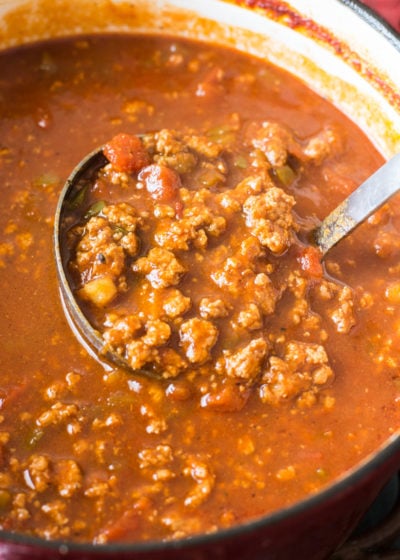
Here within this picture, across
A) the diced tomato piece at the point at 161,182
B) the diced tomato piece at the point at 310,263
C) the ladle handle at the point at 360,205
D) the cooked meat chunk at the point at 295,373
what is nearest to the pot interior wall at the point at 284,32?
the ladle handle at the point at 360,205

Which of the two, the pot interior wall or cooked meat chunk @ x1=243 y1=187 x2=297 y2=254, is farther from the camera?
the pot interior wall

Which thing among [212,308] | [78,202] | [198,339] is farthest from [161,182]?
[198,339]

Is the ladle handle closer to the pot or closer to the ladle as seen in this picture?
the ladle

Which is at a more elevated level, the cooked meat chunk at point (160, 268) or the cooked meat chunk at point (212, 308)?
the cooked meat chunk at point (212, 308)

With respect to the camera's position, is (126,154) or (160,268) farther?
(126,154)

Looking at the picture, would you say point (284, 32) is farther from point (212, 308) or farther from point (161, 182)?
point (212, 308)

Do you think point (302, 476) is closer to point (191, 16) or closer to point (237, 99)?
point (237, 99)

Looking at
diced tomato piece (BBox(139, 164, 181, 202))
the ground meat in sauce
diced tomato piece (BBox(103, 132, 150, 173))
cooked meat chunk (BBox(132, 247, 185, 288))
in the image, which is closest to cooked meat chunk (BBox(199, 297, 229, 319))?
the ground meat in sauce

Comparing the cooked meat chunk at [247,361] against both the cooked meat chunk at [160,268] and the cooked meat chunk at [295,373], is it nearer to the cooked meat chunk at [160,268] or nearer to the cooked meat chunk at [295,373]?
the cooked meat chunk at [295,373]
